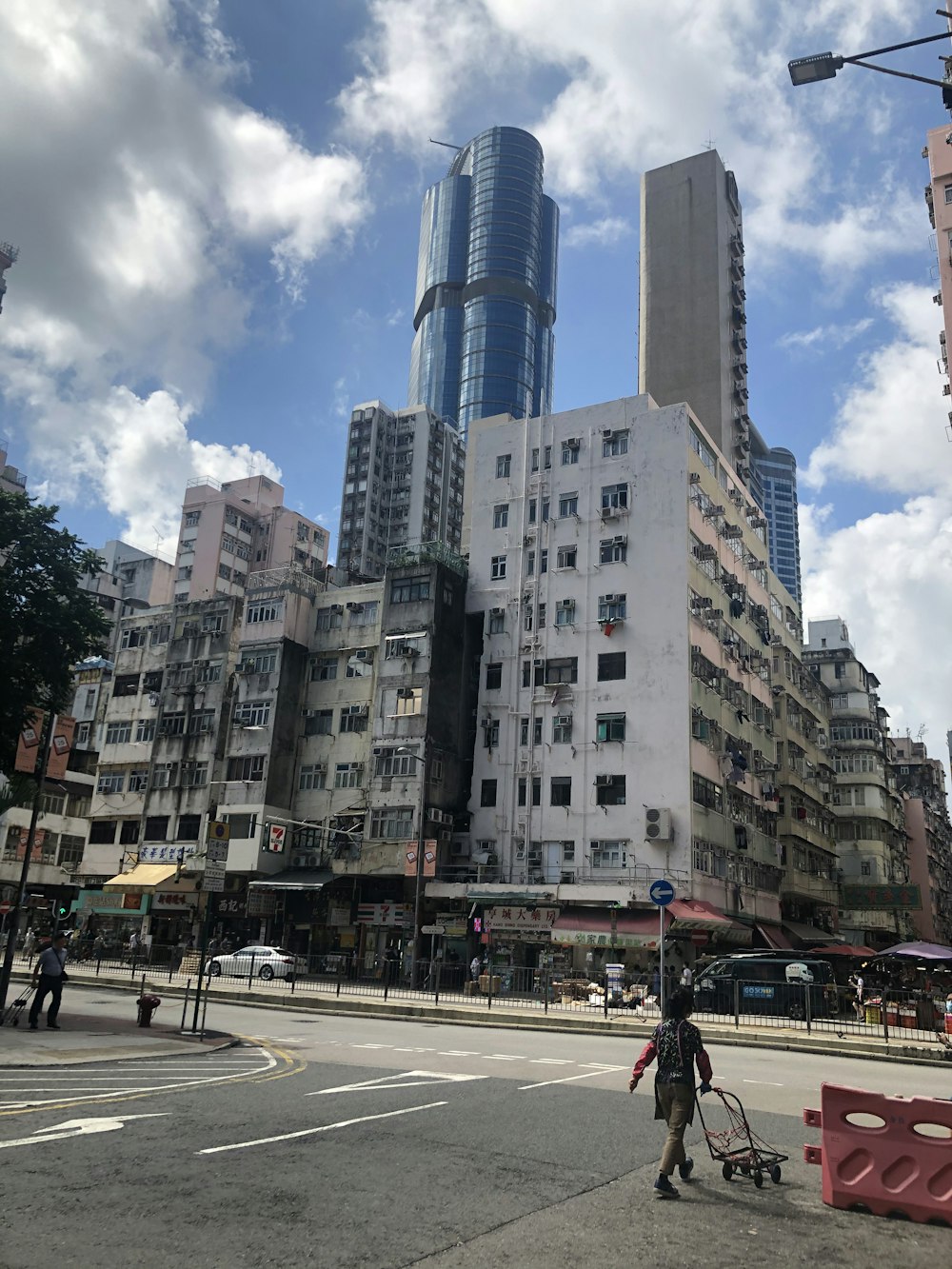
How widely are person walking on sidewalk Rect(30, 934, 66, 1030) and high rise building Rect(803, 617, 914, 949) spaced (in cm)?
5968

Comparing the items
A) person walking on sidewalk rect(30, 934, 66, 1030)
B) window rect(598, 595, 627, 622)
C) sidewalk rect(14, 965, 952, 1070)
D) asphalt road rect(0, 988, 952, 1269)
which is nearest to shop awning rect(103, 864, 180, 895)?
sidewalk rect(14, 965, 952, 1070)

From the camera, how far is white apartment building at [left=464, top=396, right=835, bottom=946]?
47375 mm

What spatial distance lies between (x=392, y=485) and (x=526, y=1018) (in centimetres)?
10690

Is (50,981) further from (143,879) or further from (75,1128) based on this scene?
(143,879)

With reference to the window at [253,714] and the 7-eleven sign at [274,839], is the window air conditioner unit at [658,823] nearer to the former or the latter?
the 7-eleven sign at [274,839]

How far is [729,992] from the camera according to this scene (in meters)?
30.8

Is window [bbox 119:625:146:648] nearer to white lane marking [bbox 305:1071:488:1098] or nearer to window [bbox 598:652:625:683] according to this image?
window [bbox 598:652:625:683]

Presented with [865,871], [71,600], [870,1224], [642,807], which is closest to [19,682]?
[71,600]

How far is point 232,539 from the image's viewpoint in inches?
4245

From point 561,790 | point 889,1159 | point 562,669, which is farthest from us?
point 562,669

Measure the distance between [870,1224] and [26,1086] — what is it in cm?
933

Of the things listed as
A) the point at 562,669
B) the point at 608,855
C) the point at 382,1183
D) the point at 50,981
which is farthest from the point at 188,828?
the point at 382,1183

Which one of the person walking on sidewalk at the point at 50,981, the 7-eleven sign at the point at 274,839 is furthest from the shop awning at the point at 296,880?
the person walking on sidewalk at the point at 50,981

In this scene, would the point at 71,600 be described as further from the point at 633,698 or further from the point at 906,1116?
the point at 633,698
